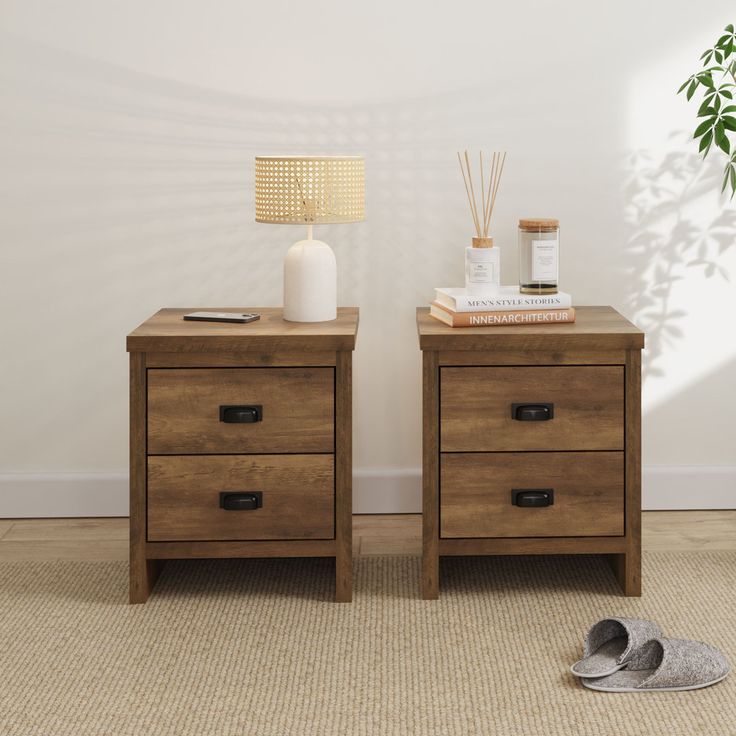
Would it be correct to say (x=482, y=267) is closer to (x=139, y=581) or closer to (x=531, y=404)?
(x=531, y=404)

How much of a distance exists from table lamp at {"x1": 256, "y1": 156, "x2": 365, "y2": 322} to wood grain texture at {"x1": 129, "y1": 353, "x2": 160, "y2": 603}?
1.28ft

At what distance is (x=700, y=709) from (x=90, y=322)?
1.86m

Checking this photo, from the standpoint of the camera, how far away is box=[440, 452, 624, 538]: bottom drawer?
7.52 feet

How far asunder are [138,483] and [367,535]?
73 centimetres

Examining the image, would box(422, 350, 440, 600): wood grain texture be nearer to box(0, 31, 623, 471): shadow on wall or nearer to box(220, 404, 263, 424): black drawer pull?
box(220, 404, 263, 424): black drawer pull

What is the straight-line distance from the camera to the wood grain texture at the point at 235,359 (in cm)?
224

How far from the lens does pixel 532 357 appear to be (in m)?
2.26

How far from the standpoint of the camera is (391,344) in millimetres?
2867

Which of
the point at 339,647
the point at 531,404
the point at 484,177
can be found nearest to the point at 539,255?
the point at 531,404

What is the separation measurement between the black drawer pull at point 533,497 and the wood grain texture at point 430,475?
180mm

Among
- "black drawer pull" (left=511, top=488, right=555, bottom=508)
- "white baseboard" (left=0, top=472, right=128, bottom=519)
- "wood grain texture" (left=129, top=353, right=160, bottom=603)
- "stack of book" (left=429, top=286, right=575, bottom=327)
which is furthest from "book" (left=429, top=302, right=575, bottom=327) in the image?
→ "white baseboard" (left=0, top=472, right=128, bottom=519)

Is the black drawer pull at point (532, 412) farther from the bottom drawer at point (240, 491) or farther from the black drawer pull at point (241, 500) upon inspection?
the black drawer pull at point (241, 500)

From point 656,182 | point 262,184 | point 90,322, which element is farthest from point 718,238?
point 90,322

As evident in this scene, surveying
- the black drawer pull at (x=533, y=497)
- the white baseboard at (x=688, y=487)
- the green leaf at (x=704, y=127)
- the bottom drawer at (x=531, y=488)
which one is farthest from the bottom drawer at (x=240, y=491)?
the green leaf at (x=704, y=127)
